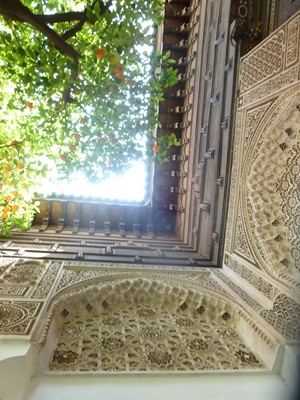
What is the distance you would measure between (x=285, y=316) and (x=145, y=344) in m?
1.39

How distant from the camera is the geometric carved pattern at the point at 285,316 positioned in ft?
9.75

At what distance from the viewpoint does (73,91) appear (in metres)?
4.08

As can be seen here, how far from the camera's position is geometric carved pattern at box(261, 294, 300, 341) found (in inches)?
117

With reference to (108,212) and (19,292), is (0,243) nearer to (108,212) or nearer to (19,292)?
(19,292)

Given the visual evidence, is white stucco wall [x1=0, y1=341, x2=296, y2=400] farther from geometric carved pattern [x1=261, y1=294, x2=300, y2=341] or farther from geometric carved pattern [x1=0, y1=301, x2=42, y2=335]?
geometric carved pattern [x1=261, y1=294, x2=300, y2=341]

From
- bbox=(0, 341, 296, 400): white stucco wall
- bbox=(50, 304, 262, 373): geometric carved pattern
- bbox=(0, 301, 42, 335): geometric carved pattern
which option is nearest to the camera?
bbox=(0, 341, 296, 400): white stucco wall

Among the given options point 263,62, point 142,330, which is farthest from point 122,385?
point 263,62

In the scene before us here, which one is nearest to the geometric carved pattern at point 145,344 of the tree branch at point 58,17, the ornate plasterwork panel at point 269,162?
the ornate plasterwork panel at point 269,162

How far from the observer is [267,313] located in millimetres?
3404

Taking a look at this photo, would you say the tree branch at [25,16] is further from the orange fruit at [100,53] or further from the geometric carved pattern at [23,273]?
the geometric carved pattern at [23,273]

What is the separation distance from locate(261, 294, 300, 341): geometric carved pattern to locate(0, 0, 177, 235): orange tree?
9.38ft

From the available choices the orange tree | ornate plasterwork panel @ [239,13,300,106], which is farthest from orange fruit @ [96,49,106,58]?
ornate plasterwork panel @ [239,13,300,106]

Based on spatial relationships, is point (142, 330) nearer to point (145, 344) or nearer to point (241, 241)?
point (145, 344)

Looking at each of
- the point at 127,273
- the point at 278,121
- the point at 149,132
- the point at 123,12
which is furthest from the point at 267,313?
the point at 123,12
